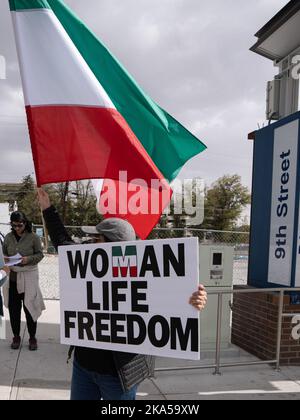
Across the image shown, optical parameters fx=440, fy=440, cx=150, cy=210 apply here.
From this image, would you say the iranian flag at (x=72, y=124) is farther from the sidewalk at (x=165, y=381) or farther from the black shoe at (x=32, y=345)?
the black shoe at (x=32, y=345)

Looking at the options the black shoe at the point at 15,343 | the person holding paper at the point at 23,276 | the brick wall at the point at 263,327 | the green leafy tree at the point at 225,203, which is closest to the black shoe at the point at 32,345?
the person holding paper at the point at 23,276

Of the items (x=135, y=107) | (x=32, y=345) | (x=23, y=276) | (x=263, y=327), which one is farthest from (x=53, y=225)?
(x=263, y=327)

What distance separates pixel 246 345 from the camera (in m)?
5.92

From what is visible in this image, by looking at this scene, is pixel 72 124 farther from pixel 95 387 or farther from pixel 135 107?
pixel 95 387

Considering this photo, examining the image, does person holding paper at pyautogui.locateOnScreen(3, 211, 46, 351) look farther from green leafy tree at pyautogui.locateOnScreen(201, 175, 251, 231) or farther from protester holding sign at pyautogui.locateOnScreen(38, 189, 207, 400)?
green leafy tree at pyautogui.locateOnScreen(201, 175, 251, 231)

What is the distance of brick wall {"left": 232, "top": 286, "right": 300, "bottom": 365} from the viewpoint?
209 inches

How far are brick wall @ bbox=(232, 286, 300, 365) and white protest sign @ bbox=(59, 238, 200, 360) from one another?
3067 mm

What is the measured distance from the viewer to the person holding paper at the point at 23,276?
5.46m

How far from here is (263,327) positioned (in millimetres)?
5531

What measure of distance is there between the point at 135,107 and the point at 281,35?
10.2 feet

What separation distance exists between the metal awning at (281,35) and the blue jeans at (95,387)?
16.1 ft
